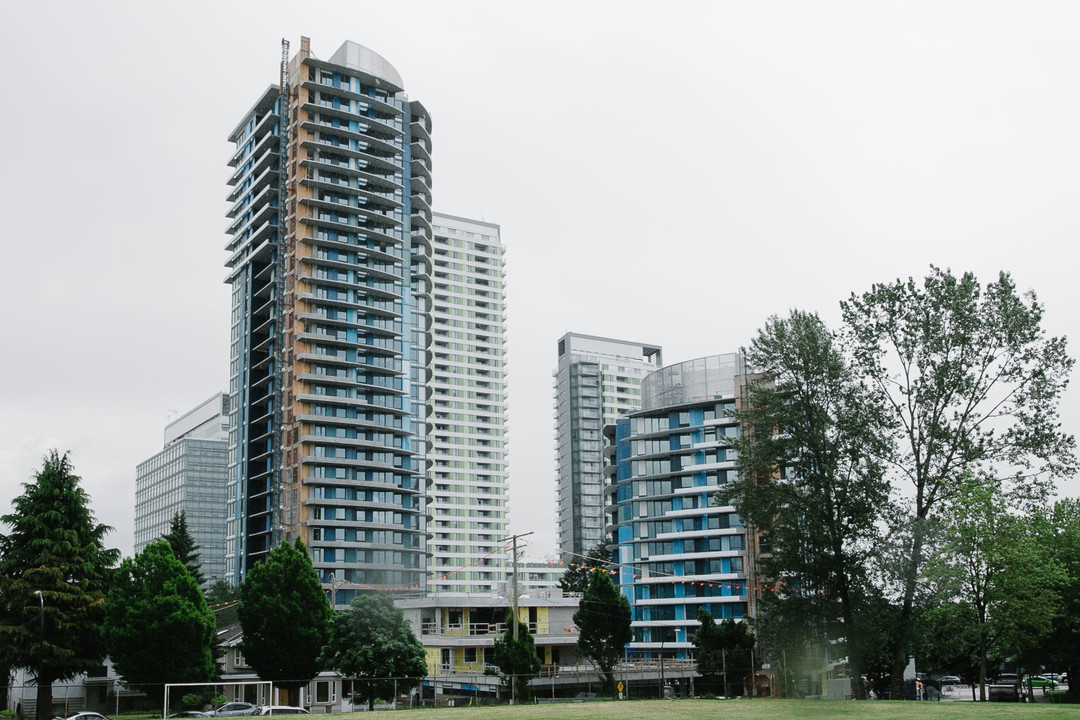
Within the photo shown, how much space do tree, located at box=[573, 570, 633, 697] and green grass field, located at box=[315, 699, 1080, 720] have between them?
82.6ft

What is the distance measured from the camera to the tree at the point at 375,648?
52.2 meters

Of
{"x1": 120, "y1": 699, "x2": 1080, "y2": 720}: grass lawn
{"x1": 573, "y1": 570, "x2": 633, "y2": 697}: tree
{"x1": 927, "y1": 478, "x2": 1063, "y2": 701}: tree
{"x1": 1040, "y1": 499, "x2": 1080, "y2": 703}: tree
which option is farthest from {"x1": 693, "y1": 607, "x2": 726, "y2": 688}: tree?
{"x1": 120, "y1": 699, "x2": 1080, "y2": 720}: grass lawn

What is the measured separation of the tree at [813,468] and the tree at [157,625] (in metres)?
28.7

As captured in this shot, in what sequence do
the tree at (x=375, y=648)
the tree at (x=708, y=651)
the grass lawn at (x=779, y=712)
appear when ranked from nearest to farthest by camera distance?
the grass lawn at (x=779, y=712) → the tree at (x=375, y=648) → the tree at (x=708, y=651)

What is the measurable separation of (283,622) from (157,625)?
7789 mm

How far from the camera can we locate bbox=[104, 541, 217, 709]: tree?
5162 centimetres

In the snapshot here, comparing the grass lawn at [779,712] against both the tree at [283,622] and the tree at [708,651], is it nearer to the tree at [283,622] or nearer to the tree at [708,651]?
the tree at [283,622]

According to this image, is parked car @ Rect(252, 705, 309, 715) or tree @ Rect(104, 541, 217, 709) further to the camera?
tree @ Rect(104, 541, 217, 709)

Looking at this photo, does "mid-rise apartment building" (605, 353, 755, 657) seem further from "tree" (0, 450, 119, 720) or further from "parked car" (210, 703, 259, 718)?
"tree" (0, 450, 119, 720)

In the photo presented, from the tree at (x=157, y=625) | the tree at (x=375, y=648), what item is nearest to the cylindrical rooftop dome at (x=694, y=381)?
the tree at (x=375, y=648)

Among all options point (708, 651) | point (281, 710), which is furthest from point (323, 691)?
point (708, 651)

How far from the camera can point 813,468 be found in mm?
50438

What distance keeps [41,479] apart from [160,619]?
1174 centimetres

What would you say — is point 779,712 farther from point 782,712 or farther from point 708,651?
point 708,651
